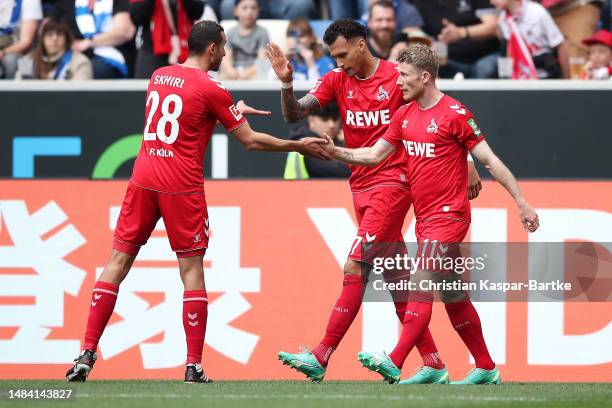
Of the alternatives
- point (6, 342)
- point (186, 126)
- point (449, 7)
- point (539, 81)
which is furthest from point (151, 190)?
point (449, 7)

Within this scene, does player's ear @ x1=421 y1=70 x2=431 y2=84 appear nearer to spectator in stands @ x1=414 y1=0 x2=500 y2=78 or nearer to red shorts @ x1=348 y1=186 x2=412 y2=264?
red shorts @ x1=348 y1=186 x2=412 y2=264

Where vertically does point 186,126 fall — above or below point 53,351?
above

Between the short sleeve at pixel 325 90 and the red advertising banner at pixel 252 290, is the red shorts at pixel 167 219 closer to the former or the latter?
the short sleeve at pixel 325 90

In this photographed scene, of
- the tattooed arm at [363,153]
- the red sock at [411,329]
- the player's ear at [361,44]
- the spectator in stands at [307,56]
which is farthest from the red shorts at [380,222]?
the spectator in stands at [307,56]

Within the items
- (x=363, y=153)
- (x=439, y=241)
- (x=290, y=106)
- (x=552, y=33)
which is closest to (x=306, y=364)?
(x=439, y=241)

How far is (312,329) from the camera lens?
9.88 m

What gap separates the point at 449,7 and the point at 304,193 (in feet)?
11.4

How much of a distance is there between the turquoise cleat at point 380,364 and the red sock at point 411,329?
0.17ft

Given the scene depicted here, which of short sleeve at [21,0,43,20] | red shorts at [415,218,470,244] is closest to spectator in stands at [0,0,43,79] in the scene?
short sleeve at [21,0,43,20]

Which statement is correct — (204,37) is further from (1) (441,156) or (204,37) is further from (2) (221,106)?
(1) (441,156)

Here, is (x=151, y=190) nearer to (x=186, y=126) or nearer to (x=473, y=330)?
(x=186, y=126)

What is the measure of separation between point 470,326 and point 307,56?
489cm

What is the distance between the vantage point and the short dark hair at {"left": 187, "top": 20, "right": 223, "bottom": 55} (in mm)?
7996

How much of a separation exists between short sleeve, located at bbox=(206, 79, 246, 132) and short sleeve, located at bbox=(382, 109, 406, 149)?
3.21ft
